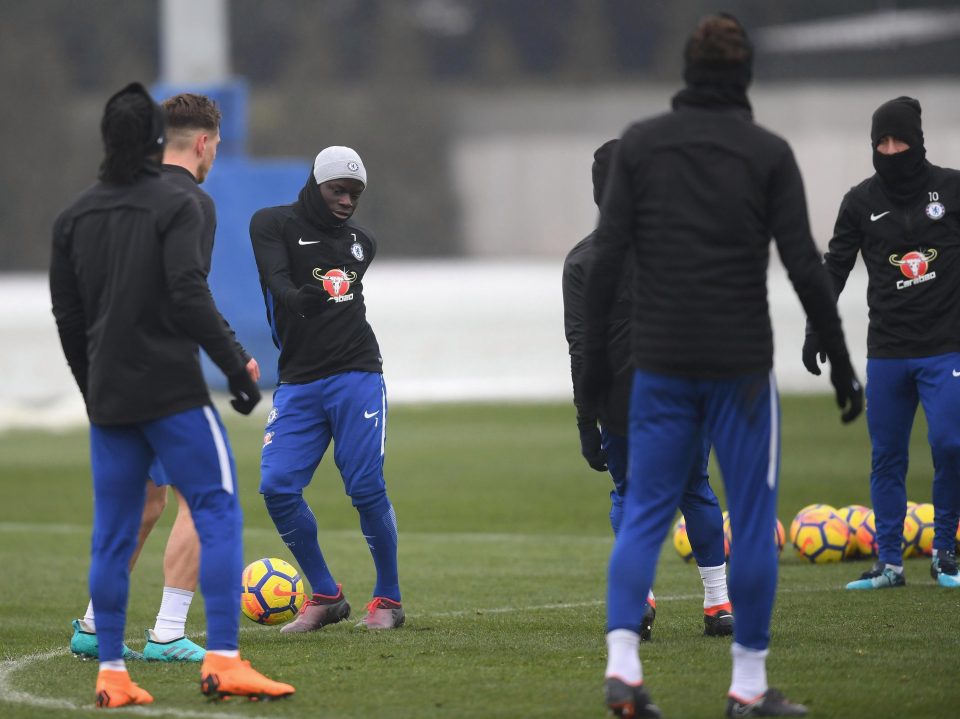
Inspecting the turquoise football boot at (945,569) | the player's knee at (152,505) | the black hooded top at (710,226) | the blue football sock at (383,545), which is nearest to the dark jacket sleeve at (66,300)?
the player's knee at (152,505)

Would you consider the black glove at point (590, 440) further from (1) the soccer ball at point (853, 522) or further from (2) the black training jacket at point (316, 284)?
(1) the soccer ball at point (853, 522)

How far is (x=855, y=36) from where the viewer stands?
40.1 m

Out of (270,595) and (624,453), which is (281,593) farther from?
(624,453)

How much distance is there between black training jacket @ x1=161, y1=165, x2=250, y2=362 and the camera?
585 centimetres

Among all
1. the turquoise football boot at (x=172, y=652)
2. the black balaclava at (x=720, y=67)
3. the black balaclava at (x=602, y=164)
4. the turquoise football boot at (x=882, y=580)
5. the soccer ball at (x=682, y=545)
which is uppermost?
the black balaclava at (x=720, y=67)

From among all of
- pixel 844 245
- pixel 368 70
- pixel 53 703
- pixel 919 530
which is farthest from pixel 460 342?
pixel 53 703

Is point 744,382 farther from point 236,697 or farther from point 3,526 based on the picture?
point 3,526

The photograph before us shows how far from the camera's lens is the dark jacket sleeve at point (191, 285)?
5508mm

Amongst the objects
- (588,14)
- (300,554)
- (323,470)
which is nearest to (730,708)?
(300,554)

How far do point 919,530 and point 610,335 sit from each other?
12.2ft

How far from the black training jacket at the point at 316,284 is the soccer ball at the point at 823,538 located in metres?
3.47

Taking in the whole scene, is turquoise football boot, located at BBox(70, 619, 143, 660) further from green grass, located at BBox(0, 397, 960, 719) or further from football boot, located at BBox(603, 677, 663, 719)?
football boot, located at BBox(603, 677, 663, 719)

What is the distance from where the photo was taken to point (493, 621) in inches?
308

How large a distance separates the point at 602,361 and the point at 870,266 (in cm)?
323
